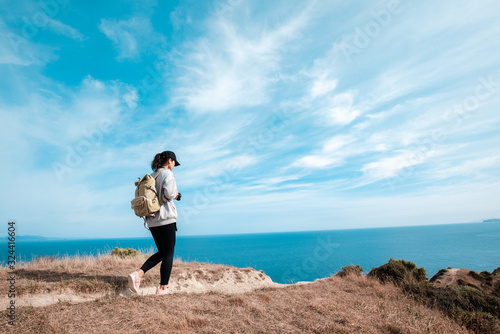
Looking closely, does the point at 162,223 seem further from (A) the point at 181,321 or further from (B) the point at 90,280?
(B) the point at 90,280

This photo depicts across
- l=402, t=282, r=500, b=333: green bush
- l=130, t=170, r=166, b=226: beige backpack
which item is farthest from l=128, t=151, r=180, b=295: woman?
l=402, t=282, r=500, b=333: green bush

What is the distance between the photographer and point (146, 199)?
4699 millimetres

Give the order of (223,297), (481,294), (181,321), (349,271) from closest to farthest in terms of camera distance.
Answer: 1. (181,321)
2. (223,297)
3. (481,294)
4. (349,271)

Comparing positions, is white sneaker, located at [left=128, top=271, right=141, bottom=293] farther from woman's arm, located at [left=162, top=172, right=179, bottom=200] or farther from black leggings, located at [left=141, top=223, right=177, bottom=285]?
woman's arm, located at [left=162, top=172, right=179, bottom=200]

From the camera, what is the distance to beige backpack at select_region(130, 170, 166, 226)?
15.4 ft

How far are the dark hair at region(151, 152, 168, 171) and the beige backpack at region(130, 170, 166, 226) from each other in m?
0.41

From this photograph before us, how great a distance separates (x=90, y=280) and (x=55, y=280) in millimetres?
775

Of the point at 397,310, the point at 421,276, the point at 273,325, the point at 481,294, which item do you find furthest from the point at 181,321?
the point at 421,276

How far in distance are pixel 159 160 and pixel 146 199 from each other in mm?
1015

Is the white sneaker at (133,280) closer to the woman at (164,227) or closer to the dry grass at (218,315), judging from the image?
the woman at (164,227)

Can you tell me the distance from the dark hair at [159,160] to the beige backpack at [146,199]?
413 millimetres

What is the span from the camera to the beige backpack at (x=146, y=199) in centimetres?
469

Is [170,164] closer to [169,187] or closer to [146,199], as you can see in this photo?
[169,187]

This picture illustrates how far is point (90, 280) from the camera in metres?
5.90
